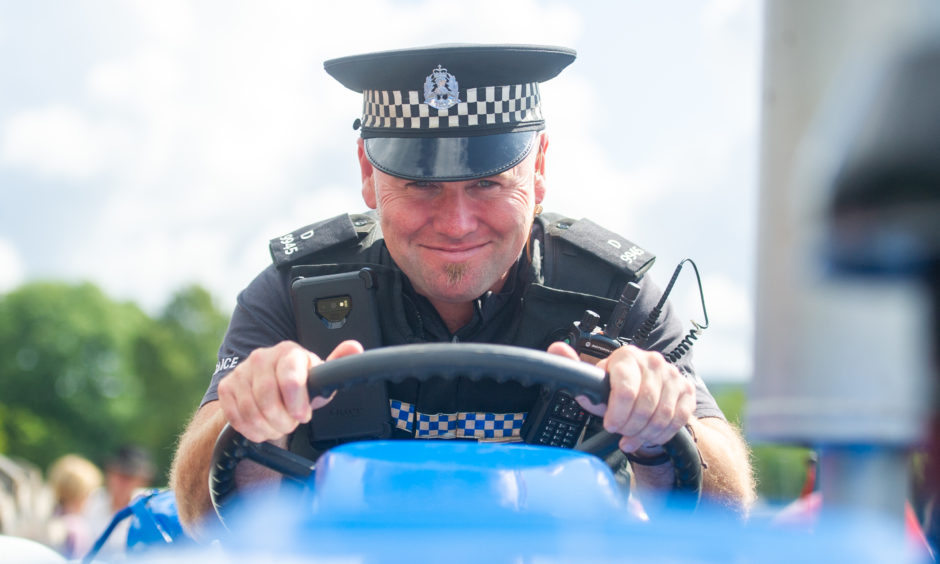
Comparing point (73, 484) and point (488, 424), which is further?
point (73, 484)

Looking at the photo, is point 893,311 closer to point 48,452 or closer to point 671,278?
point 671,278

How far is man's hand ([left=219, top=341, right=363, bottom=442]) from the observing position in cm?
155

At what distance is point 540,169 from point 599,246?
298mm

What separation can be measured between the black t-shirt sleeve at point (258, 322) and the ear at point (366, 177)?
0.99 feet

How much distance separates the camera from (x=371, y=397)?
2.21 meters

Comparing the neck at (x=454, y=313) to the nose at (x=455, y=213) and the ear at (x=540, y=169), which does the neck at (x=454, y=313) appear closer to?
the nose at (x=455, y=213)

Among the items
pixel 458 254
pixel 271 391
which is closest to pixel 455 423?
pixel 458 254

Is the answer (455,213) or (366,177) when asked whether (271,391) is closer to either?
(455,213)

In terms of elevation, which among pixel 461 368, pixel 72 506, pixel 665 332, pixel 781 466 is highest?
pixel 461 368

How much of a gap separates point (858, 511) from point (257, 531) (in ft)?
1.94

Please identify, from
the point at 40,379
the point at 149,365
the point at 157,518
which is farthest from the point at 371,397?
Answer: the point at 40,379

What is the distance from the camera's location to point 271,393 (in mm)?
1560

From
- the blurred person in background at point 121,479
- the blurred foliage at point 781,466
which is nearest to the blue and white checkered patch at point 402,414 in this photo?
the blurred foliage at point 781,466

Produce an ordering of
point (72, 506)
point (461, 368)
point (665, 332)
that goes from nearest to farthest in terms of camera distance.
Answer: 1. point (461, 368)
2. point (665, 332)
3. point (72, 506)
